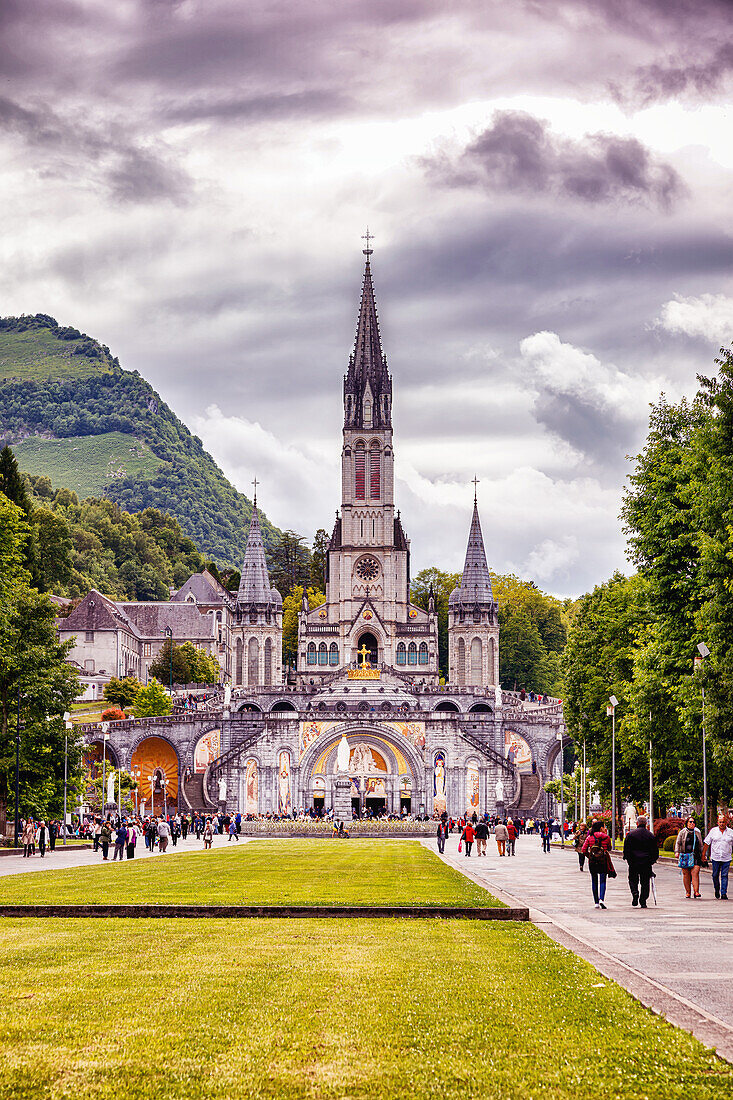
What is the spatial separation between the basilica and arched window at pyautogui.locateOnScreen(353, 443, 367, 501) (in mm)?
127

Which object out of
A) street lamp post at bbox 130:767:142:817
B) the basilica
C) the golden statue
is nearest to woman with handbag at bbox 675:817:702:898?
the basilica

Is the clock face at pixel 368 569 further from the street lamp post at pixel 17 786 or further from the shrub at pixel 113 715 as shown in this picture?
the street lamp post at pixel 17 786

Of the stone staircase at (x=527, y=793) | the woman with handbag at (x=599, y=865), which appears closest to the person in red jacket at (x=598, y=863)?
the woman with handbag at (x=599, y=865)

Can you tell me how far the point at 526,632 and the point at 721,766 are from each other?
128857 millimetres

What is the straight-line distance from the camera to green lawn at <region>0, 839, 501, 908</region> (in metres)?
25.5

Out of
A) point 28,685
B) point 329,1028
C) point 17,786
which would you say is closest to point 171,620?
point 28,685

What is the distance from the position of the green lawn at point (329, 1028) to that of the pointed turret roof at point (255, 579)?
131m

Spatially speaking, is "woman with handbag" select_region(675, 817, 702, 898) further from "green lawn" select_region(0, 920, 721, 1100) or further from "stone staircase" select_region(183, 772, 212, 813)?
"stone staircase" select_region(183, 772, 212, 813)

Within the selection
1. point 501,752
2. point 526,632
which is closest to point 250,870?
point 501,752

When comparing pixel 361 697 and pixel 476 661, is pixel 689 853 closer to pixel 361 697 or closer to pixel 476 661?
pixel 361 697

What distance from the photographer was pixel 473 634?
5807 inches

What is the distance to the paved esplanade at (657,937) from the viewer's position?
1287 centimetres

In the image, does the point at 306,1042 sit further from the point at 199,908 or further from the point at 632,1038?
the point at 199,908

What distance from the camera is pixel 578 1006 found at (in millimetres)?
12773
